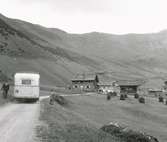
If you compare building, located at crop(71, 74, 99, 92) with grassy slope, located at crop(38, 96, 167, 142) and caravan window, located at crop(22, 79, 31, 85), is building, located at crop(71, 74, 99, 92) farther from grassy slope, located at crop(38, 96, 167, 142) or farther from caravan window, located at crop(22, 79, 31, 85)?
caravan window, located at crop(22, 79, 31, 85)

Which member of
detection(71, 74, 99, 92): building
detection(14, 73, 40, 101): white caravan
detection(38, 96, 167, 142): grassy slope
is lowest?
detection(38, 96, 167, 142): grassy slope

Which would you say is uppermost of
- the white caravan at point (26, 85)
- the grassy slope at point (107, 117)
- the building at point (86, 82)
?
the building at point (86, 82)

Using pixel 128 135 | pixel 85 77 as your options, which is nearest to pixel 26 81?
pixel 128 135

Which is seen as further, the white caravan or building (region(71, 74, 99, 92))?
building (region(71, 74, 99, 92))

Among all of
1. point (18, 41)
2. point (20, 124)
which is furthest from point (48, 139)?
point (18, 41)

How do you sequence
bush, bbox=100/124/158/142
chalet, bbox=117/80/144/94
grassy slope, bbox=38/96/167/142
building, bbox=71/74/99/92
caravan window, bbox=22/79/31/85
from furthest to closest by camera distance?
building, bbox=71/74/99/92, chalet, bbox=117/80/144/94, caravan window, bbox=22/79/31/85, grassy slope, bbox=38/96/167/142, bush, bbox=100/124/158/142

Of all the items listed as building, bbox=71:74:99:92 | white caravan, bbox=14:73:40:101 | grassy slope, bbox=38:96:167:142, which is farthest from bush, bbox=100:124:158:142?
building, bbox=71:74:99:92

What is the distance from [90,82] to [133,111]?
255 feet

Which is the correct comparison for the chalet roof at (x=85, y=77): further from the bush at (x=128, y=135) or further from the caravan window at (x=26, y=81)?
the bush at (x=128, y=135)

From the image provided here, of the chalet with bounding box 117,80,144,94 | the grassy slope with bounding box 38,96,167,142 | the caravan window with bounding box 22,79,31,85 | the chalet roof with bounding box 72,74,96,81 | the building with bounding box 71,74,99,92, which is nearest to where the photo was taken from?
the grassy slope with bounding box 38,96,167,142

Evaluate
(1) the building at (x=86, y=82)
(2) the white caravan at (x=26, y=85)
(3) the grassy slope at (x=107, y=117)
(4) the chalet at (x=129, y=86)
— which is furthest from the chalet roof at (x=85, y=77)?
(2) the white caravan at (x=26, y=85)

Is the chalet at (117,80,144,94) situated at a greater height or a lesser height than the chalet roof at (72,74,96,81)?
lesser

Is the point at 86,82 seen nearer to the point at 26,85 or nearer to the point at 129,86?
the point at 129,86

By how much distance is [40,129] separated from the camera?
59.6ft
